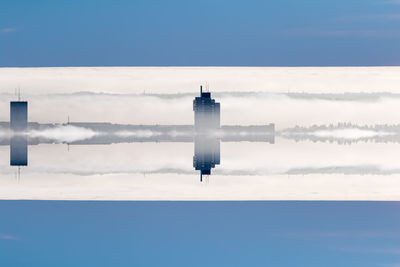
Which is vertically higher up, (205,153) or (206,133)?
(206,133)

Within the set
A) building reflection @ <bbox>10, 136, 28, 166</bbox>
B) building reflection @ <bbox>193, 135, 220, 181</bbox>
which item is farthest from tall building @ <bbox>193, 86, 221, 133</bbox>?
building reflection @ <bbox>10, 136, 28, 166</bbox>

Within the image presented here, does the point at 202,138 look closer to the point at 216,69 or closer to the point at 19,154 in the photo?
the point at 216,69

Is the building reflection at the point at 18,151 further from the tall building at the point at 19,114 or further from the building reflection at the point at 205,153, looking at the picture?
the building reflection at the point at 205,153

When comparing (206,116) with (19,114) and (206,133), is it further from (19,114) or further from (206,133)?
(19,114)

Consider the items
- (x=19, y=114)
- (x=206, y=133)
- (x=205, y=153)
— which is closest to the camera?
(x=205, y=153)

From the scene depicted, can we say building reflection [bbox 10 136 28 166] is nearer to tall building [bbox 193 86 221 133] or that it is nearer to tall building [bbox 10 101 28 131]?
tall building [bbox 10 101 28 131]

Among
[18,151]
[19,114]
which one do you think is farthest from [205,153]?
[19,114]

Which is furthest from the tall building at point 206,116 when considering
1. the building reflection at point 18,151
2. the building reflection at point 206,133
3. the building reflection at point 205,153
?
the building reflection at point 18,151

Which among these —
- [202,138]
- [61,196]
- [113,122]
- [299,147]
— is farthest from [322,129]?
[61,196]
